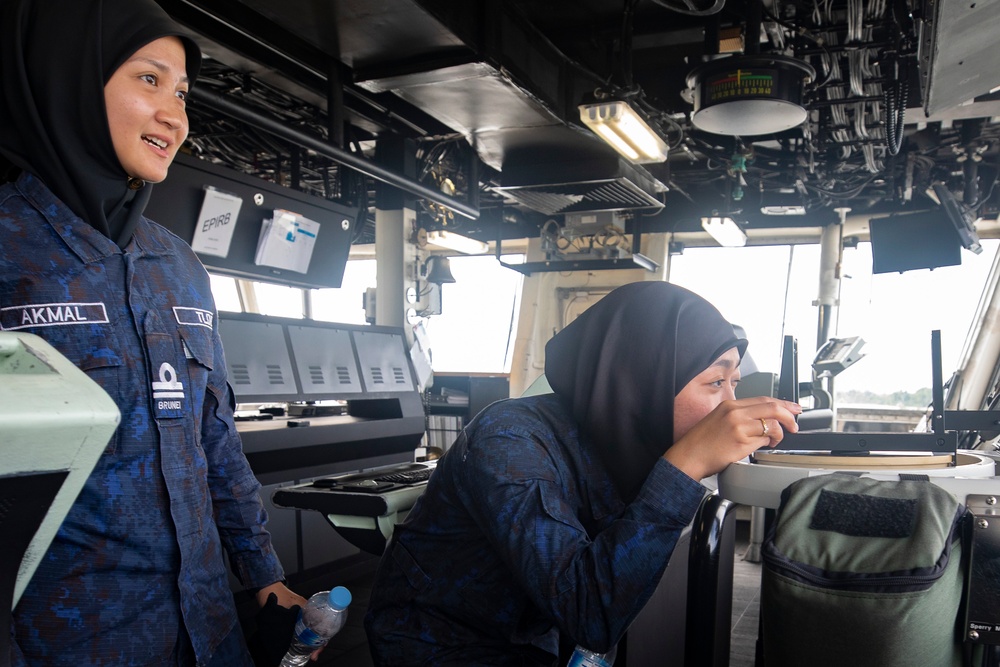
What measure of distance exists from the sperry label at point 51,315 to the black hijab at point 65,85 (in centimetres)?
15

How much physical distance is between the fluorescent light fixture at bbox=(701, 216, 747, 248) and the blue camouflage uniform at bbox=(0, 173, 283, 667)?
8.23m

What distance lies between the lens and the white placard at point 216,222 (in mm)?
4867

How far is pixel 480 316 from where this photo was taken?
1275 centimetres

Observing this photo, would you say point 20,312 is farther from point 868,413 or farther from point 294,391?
point 868,413

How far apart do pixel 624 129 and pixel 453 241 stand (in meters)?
4.48

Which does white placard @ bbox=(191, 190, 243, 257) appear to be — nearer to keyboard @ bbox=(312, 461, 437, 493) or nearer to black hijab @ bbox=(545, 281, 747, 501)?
keyboard @ bbox=(312, 461, 437, 493)

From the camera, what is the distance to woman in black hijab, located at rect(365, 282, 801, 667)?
1.31m

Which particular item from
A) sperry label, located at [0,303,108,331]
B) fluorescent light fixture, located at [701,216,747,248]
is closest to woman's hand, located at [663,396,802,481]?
sperry label, located at [0,303,108,331]

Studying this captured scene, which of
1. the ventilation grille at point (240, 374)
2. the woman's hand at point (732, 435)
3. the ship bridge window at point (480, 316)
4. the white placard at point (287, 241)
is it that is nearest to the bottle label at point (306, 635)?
the woman's hand at point (732, 435)

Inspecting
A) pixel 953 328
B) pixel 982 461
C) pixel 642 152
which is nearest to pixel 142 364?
pixel 982 461

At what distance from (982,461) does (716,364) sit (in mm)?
561

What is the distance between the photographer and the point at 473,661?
1.43 metres

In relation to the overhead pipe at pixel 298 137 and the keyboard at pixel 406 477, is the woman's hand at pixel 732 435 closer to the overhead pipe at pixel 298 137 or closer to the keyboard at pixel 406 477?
the keyboard at pixel 406 477

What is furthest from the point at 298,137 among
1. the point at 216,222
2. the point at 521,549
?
the point at 521,549
